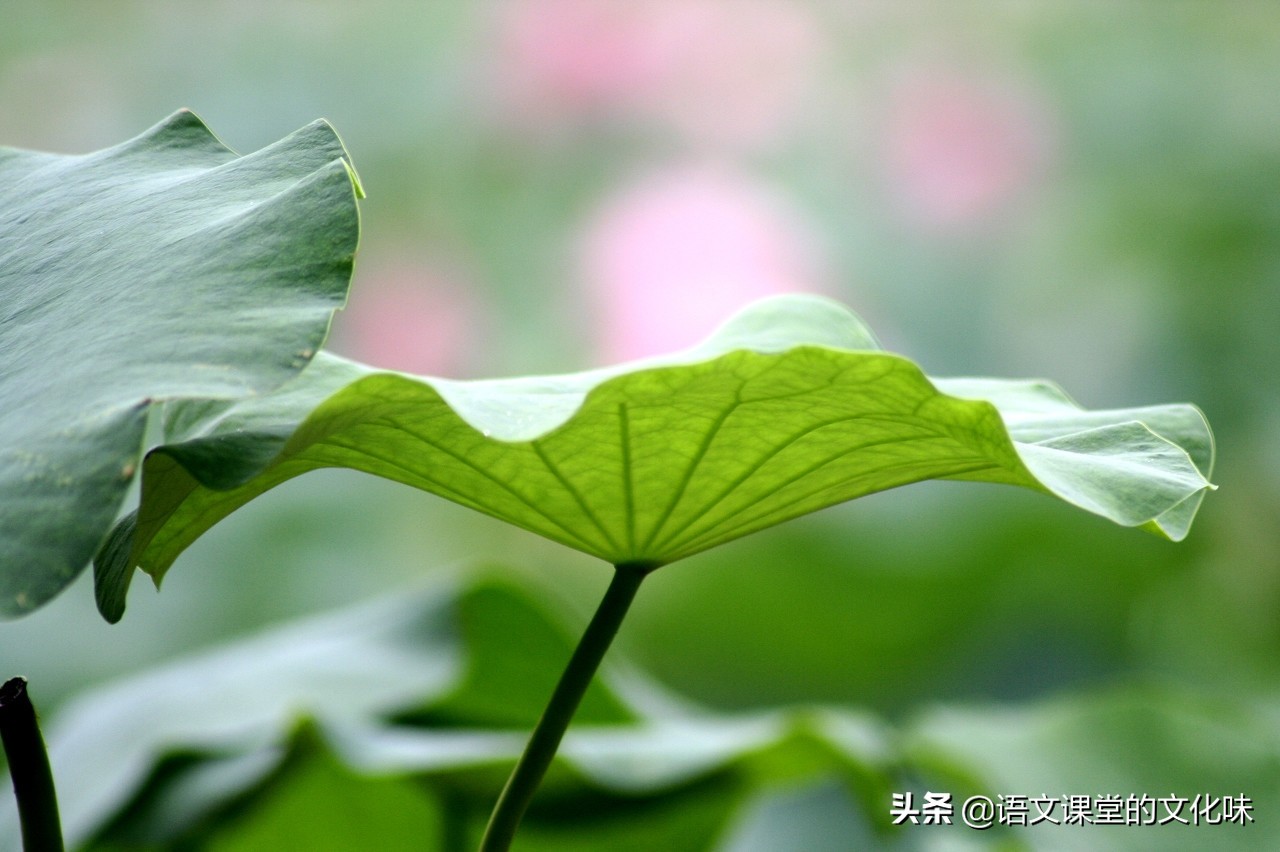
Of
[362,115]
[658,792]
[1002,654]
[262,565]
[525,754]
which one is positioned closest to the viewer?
[525,754]

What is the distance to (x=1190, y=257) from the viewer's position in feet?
6.34

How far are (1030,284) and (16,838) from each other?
5.16 feet

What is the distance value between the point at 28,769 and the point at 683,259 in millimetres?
1380

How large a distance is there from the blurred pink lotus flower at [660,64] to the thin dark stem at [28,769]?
5.45ft

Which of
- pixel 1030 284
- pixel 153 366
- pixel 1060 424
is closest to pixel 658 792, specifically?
pixel 1060 424

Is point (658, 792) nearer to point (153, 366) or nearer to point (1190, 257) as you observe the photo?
point (153, 366)

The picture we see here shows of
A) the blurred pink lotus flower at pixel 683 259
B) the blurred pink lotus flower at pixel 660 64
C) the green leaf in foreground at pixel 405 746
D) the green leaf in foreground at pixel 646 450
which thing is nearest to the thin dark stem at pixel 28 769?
the green leaf in foreground at pixel 646 450

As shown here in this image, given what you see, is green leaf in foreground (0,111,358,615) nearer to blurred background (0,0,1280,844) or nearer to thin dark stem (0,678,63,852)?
thin dark stem (0,678,63,852)

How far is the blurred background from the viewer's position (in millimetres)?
1673

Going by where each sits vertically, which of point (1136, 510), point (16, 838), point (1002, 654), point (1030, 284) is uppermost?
point (1030, 284)

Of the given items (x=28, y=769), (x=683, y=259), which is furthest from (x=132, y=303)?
(x=683, y=259)

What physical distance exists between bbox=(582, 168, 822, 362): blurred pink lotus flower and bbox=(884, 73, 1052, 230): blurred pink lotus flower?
0.19 meters

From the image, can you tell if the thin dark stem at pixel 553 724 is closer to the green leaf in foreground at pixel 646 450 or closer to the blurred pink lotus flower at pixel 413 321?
the green leaf in foreground at pixel 646 450

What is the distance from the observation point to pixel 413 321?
1775mm
